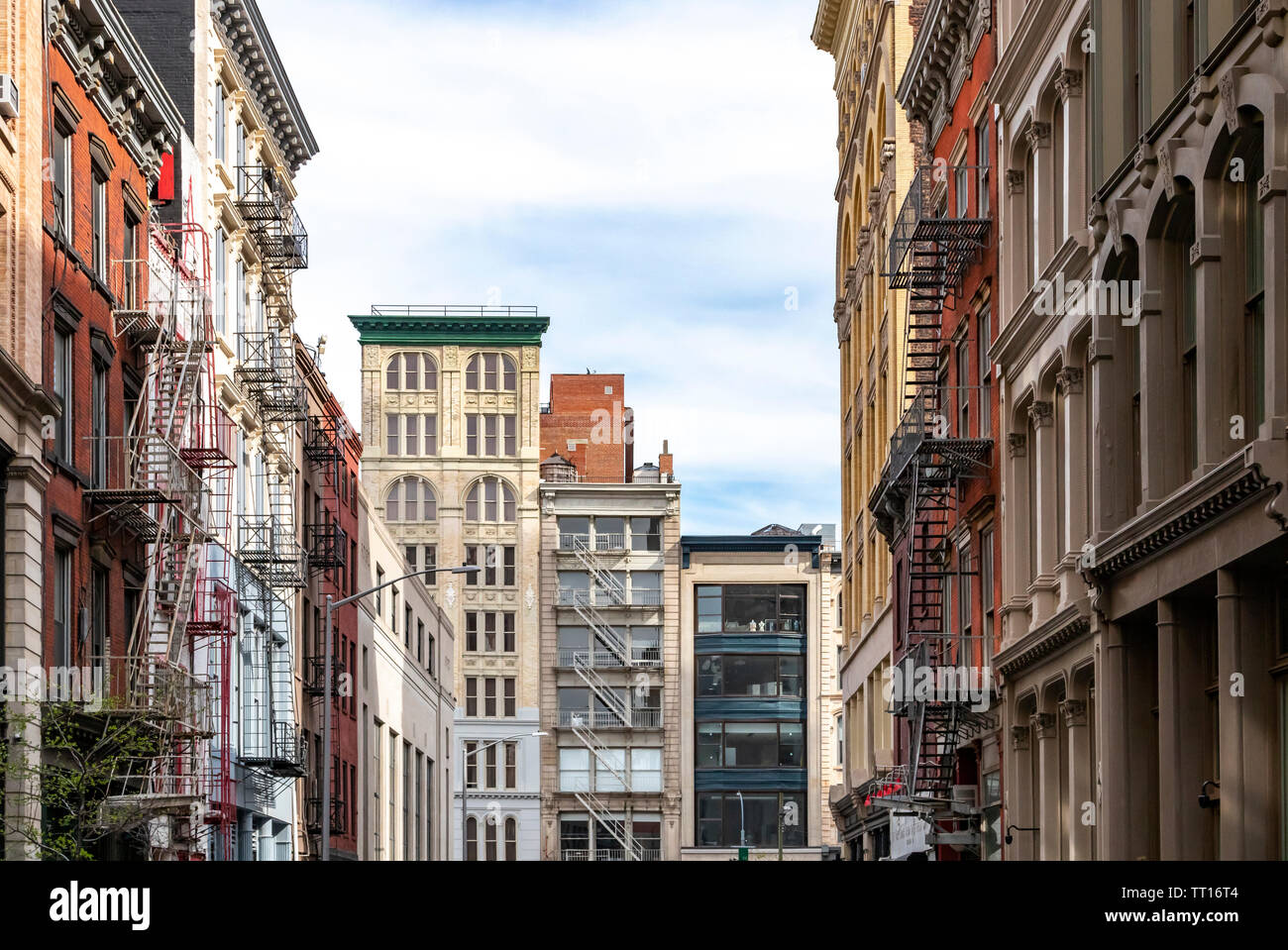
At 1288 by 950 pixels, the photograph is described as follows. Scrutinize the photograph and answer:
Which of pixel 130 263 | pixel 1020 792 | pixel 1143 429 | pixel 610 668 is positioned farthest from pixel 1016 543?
pixel 610 668

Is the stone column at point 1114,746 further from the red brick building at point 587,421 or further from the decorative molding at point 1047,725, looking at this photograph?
the red brick building at point 587,421

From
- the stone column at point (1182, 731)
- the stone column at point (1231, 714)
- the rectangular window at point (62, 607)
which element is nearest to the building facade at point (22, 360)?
the rectangular window at point (62, 607)

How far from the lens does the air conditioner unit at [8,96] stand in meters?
30.3

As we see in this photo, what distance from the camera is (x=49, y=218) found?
3284 centimetres

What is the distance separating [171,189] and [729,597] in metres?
69.7

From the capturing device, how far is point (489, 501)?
350 feet

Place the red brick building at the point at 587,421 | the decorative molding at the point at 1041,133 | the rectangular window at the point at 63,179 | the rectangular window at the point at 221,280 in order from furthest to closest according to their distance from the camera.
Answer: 1. the red brick building at the point at 587,421
2. the rectangular window at the point at 221,280
3. the rectangular window at the point at 63,179
4. the decorative molding at the point at 1041,133

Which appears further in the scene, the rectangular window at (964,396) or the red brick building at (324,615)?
the red brick building at (324,615)

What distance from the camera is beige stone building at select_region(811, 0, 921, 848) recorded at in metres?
53.2

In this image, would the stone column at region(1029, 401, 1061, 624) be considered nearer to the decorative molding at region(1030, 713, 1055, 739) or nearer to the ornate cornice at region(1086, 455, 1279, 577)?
the decorative molding at region(1030, 713, 1055, 739)

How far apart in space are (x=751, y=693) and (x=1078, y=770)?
266 feet

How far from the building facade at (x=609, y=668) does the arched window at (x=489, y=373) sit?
585cm

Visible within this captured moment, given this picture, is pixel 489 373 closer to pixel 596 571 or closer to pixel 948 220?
pixel 596 571
